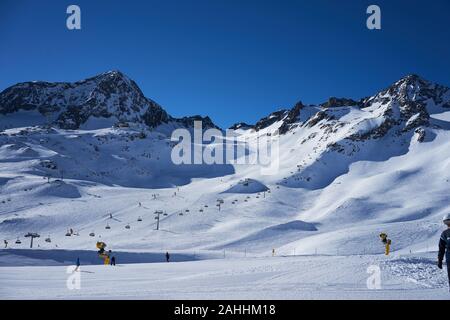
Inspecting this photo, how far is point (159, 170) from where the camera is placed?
427ft

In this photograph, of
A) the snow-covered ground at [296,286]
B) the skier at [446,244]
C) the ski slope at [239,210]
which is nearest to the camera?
the skier at [446,244]

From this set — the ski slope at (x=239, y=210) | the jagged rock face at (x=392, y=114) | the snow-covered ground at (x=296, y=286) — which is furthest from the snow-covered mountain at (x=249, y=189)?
the snow-covered ground at (x=296, y=286)

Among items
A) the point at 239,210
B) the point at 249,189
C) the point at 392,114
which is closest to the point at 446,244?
the point at 239,210

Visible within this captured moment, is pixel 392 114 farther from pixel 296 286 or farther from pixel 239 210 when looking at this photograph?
pixel 296 286

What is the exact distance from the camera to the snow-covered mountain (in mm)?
56156

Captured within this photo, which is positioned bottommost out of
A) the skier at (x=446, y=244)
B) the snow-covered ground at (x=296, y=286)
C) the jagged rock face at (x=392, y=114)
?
the snow-covered ground at (x=296, y=286)

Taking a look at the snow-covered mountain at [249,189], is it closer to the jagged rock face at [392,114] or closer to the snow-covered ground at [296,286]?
the jagged rock face at [392,114]

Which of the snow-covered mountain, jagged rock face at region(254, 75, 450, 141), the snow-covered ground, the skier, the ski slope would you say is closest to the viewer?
the skier

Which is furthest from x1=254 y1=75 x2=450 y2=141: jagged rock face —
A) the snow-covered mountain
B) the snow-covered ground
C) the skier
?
the skier

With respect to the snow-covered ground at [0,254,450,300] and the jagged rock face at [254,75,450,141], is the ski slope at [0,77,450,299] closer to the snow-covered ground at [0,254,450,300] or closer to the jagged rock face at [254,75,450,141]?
the snow-covered ground at [0,254,450,300]

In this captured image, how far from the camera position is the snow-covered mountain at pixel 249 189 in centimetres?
5616

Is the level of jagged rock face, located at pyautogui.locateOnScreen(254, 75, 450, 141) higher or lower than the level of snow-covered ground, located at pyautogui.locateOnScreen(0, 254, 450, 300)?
higher

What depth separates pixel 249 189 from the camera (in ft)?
316
